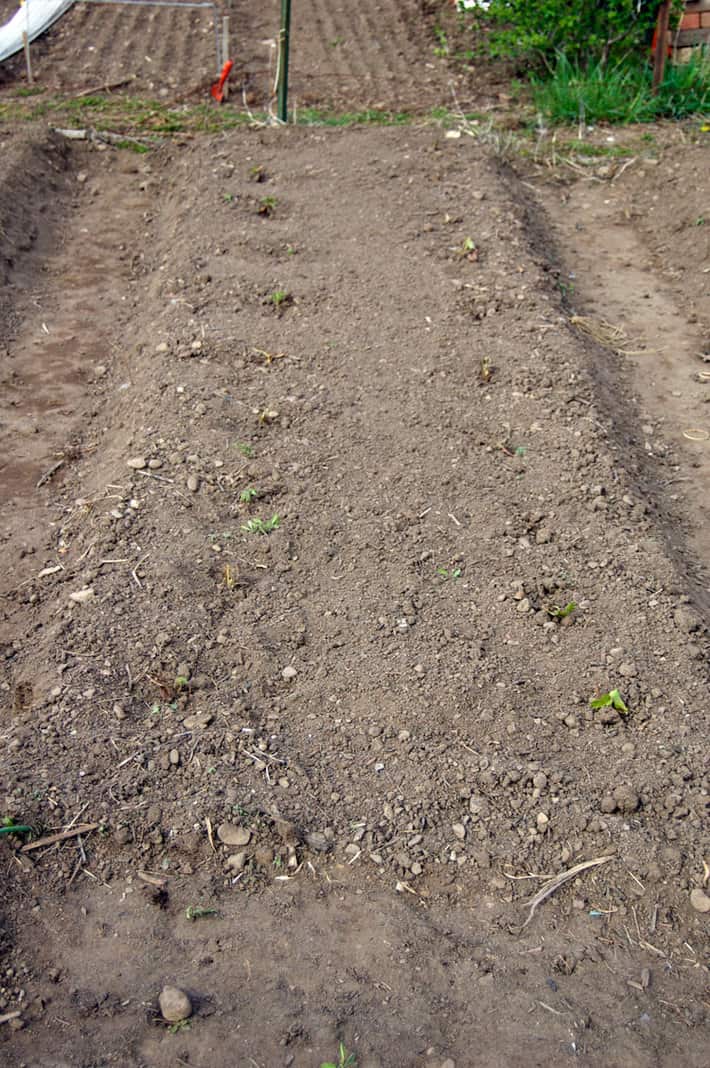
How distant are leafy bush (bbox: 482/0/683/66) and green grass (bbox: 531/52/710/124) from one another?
9.6 inches

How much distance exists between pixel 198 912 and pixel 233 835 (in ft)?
0.75

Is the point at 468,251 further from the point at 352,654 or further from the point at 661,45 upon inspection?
the point at 661,45

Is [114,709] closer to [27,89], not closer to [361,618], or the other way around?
[361,618]

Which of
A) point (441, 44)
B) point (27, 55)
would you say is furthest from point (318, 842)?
point (441, 44)

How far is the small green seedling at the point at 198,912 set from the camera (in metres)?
2.47

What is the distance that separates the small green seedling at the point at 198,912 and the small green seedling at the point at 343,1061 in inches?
19.2

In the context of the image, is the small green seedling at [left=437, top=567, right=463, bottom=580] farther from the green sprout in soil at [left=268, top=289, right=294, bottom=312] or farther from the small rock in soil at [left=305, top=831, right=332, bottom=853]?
the green sprout in soil at [left=268, top=289, right=294, bottom=312]

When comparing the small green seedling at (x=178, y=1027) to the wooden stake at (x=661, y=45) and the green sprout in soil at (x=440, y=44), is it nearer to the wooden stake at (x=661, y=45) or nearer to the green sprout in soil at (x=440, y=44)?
the wooden stake at (x=661, y=45)

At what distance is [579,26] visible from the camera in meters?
8.01

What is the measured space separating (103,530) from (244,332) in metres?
1.63

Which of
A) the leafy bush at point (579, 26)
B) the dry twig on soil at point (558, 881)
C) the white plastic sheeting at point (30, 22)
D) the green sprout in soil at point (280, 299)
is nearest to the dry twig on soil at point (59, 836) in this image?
the dry twig on soil at point (558, 881)

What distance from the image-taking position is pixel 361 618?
3338 millimetres

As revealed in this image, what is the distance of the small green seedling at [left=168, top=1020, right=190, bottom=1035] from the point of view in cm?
221

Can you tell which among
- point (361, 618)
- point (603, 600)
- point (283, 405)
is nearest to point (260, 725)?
point (361, 618)
